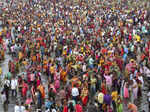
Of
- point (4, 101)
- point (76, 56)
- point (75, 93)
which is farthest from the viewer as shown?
point (76, 56)

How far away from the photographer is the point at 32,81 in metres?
15.0

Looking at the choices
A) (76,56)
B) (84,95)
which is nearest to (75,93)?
(84,95)

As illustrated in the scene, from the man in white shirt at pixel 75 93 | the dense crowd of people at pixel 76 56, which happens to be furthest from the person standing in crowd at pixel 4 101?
the man in white shirt at pixel 75 93

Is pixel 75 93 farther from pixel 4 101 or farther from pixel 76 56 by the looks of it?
pixel 76 56

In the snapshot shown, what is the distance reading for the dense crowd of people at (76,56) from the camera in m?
13.3

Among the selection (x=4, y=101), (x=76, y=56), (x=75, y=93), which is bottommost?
(x=4, y=101)

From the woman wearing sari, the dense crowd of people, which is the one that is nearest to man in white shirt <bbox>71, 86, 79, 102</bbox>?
the dense crowd of people

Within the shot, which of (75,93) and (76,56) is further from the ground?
(76,56)

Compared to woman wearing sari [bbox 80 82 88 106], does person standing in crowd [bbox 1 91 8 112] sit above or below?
below

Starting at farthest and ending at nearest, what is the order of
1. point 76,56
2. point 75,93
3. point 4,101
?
point 76,56, point 4,101, point 75,93

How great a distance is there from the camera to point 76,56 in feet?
57.7

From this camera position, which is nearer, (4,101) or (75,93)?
(75,93)

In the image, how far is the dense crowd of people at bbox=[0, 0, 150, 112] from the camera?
13266mm

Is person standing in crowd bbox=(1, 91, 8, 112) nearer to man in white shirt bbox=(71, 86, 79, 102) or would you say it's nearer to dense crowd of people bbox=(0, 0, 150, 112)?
dense crowd of people bbox=(0, 0, 150, 112)
